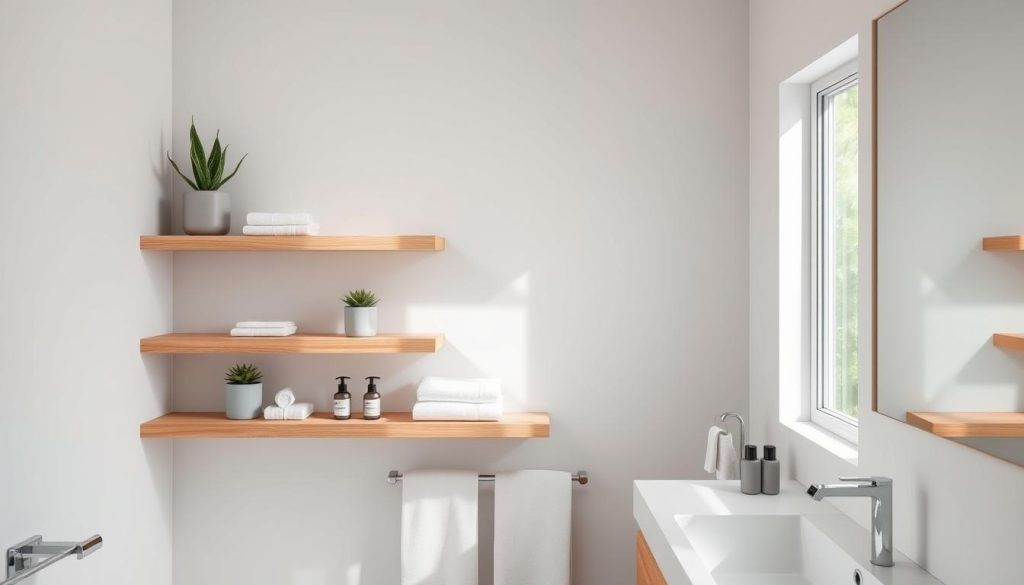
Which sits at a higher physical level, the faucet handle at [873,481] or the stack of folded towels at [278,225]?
the stack of folded towels at [278,225]

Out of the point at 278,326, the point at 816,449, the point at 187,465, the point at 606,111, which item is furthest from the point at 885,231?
the point at 187,465

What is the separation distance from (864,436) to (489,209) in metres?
1.38

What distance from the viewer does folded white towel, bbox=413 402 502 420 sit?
2568mm

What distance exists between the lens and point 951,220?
1.49 metres

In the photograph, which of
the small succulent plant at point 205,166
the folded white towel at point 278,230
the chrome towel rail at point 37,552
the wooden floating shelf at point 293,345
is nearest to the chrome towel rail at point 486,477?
the wooden floating shelf at point 293,345

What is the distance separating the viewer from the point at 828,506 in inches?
81.8

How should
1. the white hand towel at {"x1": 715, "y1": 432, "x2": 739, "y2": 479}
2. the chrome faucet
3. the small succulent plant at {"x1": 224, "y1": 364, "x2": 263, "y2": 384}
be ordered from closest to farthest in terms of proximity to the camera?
the chrome faucet
the white hand towel at {"x1": 715, "y1": 432, "x2": 739, "y2": 479}
the small succulent plant at {"x1": 224, "y1": 364, "x2": 263, "y2": 384}

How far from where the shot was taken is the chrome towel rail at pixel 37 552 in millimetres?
1885

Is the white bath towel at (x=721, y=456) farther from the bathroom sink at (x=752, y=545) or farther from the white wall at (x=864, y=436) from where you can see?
the bathroom sink at (x=752, y=545)

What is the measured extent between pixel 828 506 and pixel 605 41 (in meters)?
1.61

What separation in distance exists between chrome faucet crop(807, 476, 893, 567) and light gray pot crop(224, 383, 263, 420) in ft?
5.74

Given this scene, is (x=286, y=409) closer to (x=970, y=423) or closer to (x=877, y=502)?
(x=877, y=502)

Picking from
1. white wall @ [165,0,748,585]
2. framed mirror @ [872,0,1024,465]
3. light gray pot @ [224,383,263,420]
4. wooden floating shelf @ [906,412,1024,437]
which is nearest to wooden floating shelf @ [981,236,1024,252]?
framed mirror @ [872,0,1024,465]

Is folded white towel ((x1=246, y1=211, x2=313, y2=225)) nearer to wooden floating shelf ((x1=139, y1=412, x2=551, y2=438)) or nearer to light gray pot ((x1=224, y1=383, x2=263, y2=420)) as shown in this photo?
light gray pot ((x1=224, y1=383, x2=263, y2=420))
